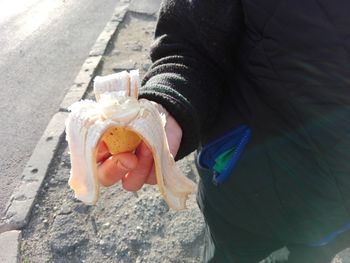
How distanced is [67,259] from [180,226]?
648 millimetres

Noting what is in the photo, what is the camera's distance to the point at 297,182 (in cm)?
127

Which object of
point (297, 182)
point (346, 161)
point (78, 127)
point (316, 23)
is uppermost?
point (316, 23)

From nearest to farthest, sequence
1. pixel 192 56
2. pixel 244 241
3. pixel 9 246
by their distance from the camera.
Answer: pixel 192 56
pixel 244 241
pixel 9 246

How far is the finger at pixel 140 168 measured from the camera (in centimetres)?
97

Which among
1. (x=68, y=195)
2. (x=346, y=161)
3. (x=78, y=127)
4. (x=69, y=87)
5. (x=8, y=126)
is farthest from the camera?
(x=69, y=87)

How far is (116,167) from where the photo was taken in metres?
0.92

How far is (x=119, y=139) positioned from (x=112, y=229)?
61.5 inches

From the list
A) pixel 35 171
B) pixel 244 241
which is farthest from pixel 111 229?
pixel 244 241

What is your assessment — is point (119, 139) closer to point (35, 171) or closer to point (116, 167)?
point (116, 167)

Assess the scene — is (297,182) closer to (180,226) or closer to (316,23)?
(316,23)

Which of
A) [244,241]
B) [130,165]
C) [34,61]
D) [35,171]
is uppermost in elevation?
[130,165]

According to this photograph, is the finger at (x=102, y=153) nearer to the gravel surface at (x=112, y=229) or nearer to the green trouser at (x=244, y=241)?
the green trouser at (x=244, y=241)

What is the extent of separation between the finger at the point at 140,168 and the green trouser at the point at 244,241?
47 centimetres

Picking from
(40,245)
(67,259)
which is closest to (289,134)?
(67,259)
